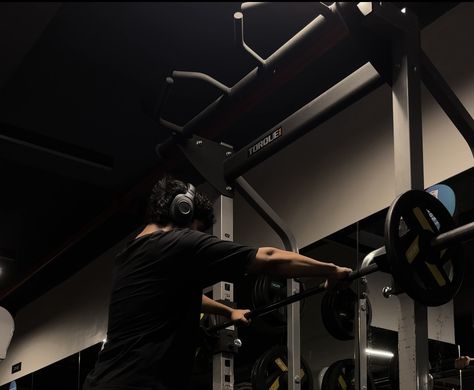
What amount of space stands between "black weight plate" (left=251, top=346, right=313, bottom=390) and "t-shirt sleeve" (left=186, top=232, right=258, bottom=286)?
1.29 m

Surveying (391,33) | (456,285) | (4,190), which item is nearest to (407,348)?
(456,285)

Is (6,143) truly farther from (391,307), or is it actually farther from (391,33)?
(391,33)

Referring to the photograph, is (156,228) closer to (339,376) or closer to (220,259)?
(220,259)

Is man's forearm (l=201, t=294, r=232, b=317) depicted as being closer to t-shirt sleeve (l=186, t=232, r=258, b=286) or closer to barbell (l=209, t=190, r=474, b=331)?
t-shirt sleeve (l=186, t=232, r=258, b=286)

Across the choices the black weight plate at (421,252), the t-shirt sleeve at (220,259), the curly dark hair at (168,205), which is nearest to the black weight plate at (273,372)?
the curly dark hair at (168,205)

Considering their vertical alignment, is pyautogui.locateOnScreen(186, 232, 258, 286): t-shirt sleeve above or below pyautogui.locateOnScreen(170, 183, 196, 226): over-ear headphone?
below

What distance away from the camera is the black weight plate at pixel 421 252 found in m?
1.93

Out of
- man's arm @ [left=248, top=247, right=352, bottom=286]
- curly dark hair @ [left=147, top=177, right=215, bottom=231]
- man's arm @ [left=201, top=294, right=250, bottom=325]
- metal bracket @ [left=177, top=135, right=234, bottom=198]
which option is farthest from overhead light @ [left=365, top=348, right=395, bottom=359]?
man's arm @ [left=248, top=247, right=352, bottom=286]

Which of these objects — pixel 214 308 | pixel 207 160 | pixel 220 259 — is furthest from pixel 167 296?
pixel 207 160

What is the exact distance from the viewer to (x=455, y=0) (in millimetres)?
3262

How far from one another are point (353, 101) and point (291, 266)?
723 mm

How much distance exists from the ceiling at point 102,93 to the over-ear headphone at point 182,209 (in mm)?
970

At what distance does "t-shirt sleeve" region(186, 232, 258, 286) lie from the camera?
83.7 inches

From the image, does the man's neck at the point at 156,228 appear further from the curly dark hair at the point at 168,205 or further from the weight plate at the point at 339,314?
the weight plate at the point at 339,314
